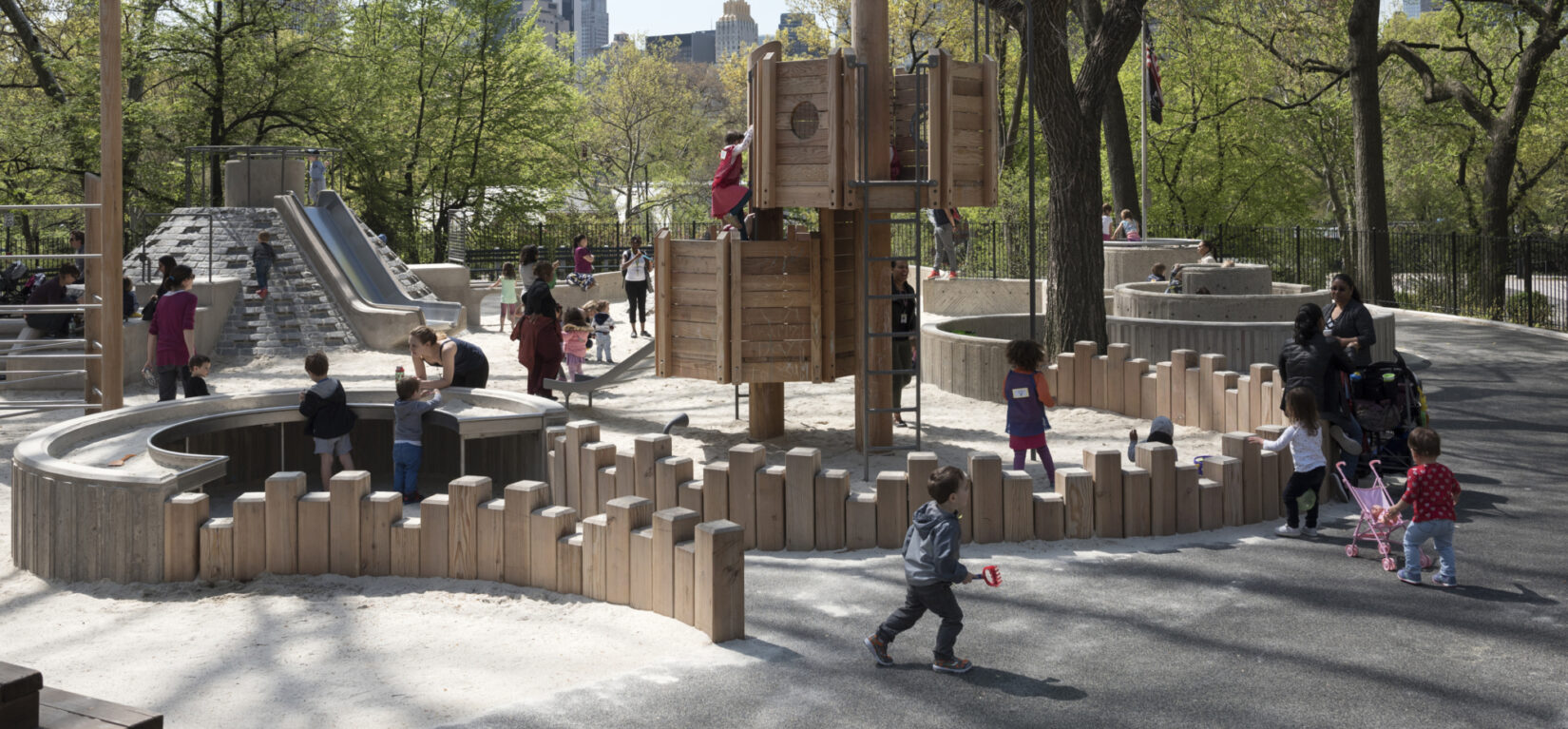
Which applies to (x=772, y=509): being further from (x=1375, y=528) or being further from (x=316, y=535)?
(x=1375, y=528)

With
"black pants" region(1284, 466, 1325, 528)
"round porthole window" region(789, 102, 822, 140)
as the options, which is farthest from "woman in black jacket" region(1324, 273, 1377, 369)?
"round porthole window" region(789, 102, 822, 140)

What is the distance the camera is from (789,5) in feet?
166

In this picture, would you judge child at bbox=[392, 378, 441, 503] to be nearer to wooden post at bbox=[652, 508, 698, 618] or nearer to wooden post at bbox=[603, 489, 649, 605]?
wooden post at bbox=[603, 489, 649, 605]

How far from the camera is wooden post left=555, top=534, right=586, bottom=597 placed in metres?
8.51

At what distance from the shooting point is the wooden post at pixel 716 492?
9.80 metres

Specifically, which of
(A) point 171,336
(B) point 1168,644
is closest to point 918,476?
(B) point 1168,644

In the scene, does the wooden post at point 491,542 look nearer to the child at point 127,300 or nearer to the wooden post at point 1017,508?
the wooden post at point 1017,508

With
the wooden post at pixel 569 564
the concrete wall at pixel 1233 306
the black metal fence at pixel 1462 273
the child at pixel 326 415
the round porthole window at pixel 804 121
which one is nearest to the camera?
the wooden post at pixel 569 564

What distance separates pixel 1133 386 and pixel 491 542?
8082 millimetres

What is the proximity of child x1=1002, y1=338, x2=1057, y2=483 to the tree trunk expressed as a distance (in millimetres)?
19162

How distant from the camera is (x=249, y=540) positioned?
367 inches

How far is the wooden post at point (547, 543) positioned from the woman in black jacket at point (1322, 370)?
5406 millimetres

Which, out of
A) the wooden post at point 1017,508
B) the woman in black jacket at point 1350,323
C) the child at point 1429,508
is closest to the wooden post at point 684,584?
the wooden post at point 1017,508

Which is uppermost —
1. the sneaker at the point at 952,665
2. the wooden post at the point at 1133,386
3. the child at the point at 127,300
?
the child at the point at 127,300
